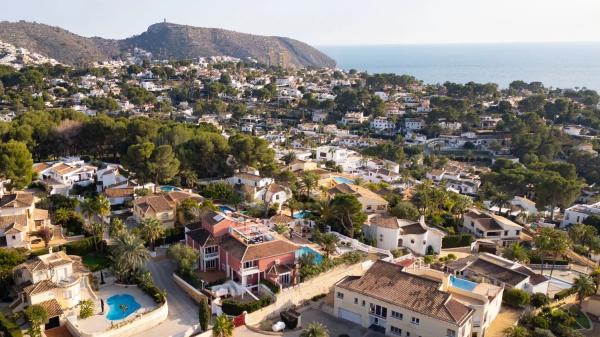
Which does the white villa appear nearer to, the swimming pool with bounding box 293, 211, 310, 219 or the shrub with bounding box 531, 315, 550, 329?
the swimming pool with bounding box 293, 211, 310, 219

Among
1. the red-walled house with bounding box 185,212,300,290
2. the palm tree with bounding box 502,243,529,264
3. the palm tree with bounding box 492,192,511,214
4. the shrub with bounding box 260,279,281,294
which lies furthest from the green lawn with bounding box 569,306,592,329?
the palm tree with bounding box 492,192,511,214

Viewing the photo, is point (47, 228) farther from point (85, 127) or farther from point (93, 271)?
point (85, 127)

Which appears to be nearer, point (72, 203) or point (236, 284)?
point (236, 284)

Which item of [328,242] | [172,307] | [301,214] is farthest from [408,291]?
[301,214]

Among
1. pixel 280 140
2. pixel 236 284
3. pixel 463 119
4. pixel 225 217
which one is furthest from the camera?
pixel 463 119

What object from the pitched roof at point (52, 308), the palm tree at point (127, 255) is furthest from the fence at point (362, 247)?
the pitched roof at point (52, 308)

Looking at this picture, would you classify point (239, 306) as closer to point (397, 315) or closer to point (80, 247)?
point (397, 315)

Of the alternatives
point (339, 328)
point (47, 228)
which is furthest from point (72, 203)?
point (339, 328)
